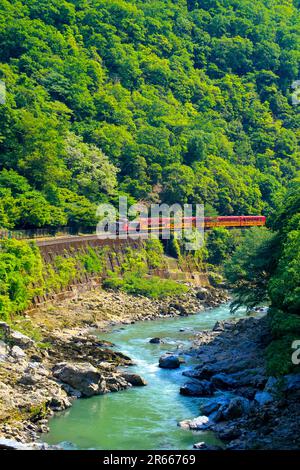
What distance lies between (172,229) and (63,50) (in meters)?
36.6

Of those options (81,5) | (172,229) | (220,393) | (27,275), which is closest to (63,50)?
(81,5)

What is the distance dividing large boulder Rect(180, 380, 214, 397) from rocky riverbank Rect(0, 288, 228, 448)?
2343 mm

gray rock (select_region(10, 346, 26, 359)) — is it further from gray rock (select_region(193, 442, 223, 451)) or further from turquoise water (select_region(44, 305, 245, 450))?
gray rock (select_region(193, 442, 223, 451))

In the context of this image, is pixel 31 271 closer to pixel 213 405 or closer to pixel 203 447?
pixel 213 405

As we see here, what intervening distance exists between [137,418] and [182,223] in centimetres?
4746

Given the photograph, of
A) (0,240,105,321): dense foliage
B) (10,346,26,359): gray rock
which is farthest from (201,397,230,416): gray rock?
(0,240,105,321): dense foliage

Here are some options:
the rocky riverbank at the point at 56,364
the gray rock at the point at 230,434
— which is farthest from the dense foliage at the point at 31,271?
the gray rock at the point at 230,434

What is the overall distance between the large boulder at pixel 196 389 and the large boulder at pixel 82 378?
357 cm

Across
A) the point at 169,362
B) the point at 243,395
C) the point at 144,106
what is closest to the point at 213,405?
the point at 243,395

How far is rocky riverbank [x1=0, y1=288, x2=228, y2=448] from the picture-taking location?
3384 centimetres

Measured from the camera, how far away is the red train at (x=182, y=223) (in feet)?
244

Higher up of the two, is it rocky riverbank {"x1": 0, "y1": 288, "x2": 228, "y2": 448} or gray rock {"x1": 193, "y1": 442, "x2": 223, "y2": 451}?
rocky riverbank {"x1": 0, "y1": 288, "x2": 228, "y2": 448}

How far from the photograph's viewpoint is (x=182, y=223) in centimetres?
8212

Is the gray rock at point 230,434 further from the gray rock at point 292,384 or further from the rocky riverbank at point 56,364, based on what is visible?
the rocky riverbank at point 56,364
